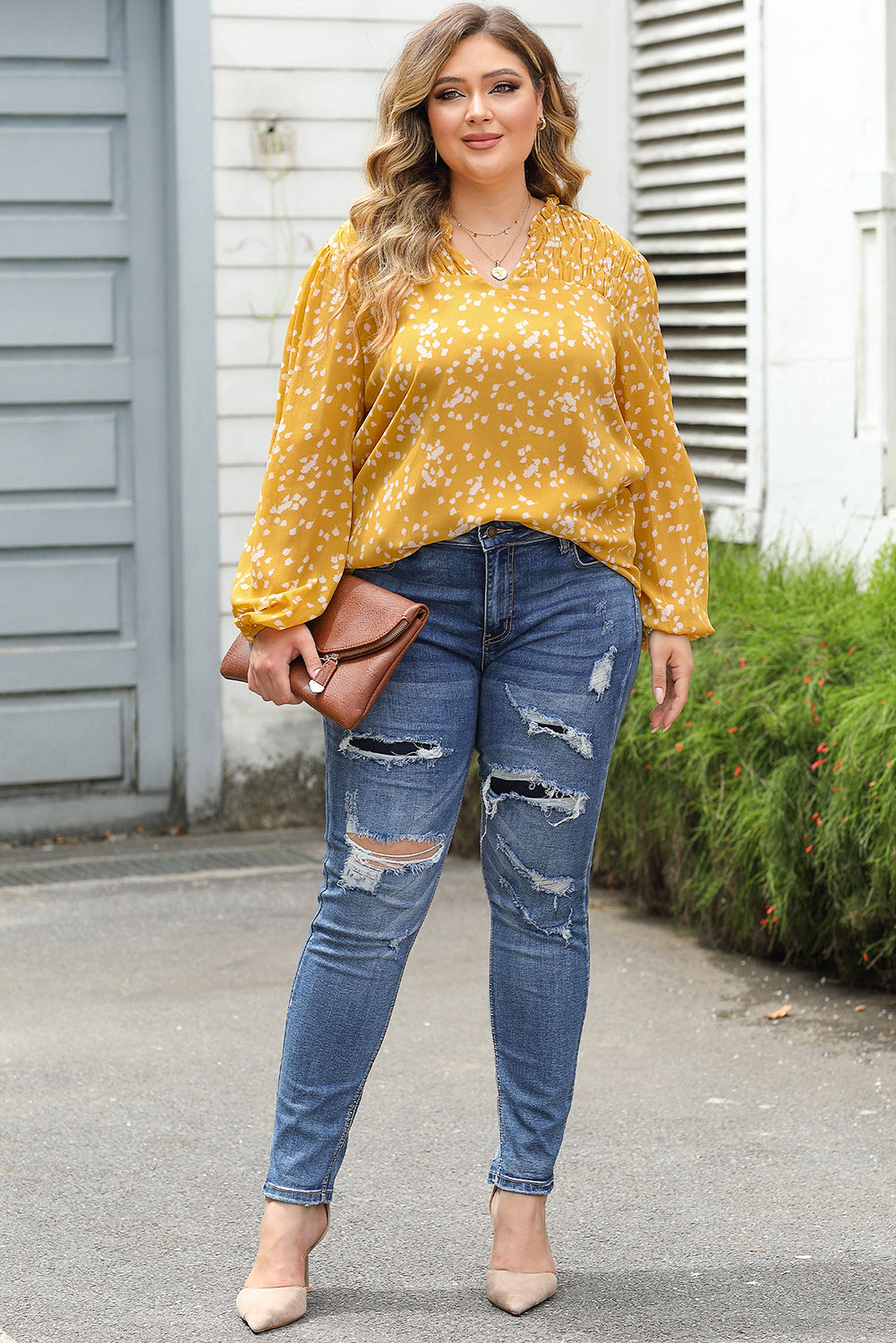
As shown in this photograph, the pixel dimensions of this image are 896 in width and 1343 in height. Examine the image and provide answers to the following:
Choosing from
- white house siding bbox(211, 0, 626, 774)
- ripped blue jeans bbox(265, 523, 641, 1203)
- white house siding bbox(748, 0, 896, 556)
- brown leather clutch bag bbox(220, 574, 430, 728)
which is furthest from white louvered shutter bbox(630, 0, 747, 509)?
brown leather clutch bag bbox(220, 574, 430, 728)

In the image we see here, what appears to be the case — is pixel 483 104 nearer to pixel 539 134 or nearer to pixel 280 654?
pixel 539 134

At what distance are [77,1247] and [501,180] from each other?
185 centimetres

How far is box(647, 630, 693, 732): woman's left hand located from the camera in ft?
9.48

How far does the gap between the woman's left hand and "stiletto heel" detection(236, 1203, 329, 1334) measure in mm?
962

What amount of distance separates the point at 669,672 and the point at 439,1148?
1.14 m

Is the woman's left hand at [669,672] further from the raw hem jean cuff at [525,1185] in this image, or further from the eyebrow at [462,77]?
the eyebrow at [462,77]

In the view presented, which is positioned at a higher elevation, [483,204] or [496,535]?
[483,204]

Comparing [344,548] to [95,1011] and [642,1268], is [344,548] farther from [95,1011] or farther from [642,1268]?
[95,1011]

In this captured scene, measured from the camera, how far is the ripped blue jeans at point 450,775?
2.68 m

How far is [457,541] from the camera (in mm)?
2652

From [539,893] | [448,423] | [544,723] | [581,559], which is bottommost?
[539,893]

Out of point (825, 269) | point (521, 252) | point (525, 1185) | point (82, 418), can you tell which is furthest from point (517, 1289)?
point (82, 418)

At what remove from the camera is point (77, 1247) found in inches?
120

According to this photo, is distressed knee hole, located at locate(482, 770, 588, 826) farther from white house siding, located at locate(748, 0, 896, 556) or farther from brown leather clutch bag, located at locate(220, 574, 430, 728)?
white house siding, located at locate(748, 0, 896, 556)
